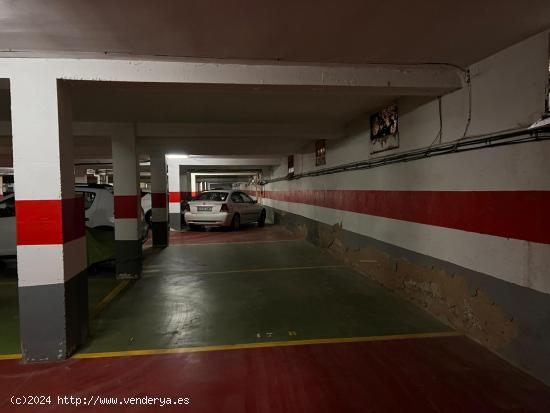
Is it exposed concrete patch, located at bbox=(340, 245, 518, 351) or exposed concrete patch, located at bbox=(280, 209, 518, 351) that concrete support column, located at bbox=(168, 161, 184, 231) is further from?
exposed concrete patch, located at bbox=(340, 245, 518, 351)

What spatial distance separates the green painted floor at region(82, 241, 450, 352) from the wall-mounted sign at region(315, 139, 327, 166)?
254 cm

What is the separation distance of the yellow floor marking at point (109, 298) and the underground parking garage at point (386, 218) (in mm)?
36

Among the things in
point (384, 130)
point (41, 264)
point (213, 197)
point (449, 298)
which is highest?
point (384, 130)

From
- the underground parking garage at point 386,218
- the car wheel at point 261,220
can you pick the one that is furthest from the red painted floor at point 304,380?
the car wheel at point 261,220

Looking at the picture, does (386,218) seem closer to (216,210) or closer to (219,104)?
(219,104)

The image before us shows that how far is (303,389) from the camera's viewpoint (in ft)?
8.32

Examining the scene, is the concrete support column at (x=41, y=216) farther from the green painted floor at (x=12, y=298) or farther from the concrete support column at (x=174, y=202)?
the concrete support column at (x=174, y=202)

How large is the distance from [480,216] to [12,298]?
18.4ft

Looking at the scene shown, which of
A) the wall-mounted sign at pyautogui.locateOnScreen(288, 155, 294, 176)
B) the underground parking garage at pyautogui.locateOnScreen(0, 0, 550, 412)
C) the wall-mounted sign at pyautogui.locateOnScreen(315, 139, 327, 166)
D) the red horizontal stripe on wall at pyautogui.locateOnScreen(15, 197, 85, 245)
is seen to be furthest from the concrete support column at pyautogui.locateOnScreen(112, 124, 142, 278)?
the wall-mounted sign at pyautogui.locateOnScreen(288, 155, 294, 176)

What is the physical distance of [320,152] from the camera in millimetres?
8141

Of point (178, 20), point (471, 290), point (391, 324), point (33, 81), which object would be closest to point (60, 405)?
Answer: point (33, 81)

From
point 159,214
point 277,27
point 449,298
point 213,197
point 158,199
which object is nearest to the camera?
point 277,27

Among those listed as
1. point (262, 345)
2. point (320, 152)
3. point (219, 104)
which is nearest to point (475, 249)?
point (262, 345)

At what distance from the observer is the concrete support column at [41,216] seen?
292 centimetres
